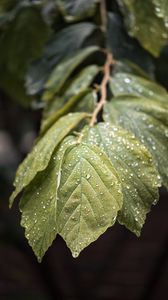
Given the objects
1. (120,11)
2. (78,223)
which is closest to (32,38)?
(120,11)

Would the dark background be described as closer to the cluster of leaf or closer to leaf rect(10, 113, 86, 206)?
the cluster of leaf

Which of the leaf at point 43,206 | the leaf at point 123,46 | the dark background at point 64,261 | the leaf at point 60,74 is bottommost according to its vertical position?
the dark background at point 64,261

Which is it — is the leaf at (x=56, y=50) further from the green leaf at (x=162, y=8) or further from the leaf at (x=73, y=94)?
the green leaf at (x=162, y=8)

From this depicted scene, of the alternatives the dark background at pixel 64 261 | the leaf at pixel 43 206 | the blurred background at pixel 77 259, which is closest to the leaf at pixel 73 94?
the blurred background at pixel 77 259

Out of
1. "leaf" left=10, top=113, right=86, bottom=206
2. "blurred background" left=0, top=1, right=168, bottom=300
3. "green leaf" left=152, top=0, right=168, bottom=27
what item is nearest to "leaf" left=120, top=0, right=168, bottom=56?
"green leaf" left=152, top=0, right=168, bottom=27

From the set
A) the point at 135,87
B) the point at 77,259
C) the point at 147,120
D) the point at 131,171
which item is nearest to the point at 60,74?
the point at 135,87

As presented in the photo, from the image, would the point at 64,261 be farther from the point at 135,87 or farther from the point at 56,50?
the point at 135,87
